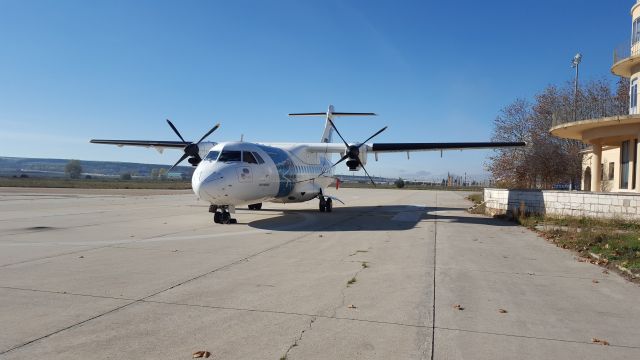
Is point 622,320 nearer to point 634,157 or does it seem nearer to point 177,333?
point 177,333

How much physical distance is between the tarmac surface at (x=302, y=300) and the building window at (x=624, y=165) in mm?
11982

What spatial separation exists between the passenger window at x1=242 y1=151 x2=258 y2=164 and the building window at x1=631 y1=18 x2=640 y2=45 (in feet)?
58.3

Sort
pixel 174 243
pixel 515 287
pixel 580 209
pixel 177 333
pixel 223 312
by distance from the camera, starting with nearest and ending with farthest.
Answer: pixel 177 333, pixel 223 312, pixel 515 287, pixel 174 243, pixel 580 209

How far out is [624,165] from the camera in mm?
20828

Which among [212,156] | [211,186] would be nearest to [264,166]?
[212,156]

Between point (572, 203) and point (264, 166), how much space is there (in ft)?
38.3

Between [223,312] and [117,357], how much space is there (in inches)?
60.7

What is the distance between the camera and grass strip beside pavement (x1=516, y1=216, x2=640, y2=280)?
9531mm

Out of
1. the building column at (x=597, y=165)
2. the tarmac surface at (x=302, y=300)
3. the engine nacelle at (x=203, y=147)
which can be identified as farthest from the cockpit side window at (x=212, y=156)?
the building column at (x=597, y=165)

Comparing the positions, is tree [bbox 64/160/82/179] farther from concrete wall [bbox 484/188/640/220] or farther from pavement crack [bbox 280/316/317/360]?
pavement crack [bbox 280/316/317/360]

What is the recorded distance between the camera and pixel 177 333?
15.4 ft

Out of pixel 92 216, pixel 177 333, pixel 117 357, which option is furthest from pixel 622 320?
pixel 92 216

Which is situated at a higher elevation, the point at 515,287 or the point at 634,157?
the point at 634,157

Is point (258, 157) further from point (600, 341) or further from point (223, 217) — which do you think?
point (600, 341)
